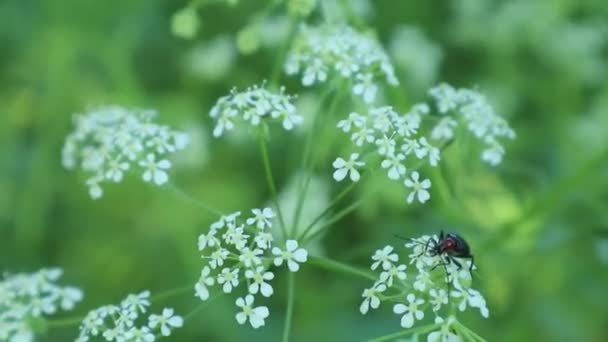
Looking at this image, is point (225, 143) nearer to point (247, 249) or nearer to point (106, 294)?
point (106, 294)

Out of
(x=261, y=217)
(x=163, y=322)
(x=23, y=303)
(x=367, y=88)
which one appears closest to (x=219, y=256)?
(x=261, y=217)

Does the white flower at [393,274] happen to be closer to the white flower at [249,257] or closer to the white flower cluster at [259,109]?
the white flower at [249,257]

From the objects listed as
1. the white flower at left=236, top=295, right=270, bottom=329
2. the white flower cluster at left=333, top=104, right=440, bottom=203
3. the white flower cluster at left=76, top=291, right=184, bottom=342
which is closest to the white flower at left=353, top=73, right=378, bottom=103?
the white flower cluster at left=333, top=104, right=440, bottom=203

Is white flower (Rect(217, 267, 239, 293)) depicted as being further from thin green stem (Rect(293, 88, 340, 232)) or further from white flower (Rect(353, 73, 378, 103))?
white flower (Rect(353, 73, 378, 103))

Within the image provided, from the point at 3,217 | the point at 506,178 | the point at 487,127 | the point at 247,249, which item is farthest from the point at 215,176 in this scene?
the point at 247,249

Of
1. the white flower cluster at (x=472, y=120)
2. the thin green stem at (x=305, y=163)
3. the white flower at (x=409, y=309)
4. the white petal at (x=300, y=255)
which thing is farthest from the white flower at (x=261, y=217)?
the white flower cluster at (x=472, y=120)

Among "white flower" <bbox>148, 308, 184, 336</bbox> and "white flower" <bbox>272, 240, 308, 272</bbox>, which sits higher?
"white flower" <bbox>272, 240, 308, 272</bbox>

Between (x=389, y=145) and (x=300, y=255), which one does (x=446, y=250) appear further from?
(x=300, y=255)
